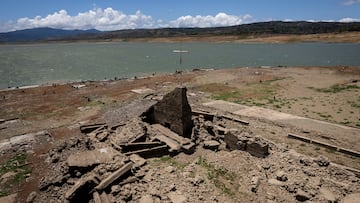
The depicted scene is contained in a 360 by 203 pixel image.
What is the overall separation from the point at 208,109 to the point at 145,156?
7.63 meters

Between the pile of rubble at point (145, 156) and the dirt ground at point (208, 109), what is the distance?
0.87 feet

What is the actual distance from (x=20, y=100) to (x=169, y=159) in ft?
56.4

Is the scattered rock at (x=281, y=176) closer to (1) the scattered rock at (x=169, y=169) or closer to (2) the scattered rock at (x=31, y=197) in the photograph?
(1) the scattered rock at (x=169, y=169)

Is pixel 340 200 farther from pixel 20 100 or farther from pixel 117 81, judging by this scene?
pixel 117 81

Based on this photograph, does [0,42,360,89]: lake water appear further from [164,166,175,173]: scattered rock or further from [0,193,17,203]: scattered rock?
[0,193,17,203]: scattered rock

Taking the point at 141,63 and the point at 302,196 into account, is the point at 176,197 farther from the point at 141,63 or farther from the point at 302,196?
the point at 141,63

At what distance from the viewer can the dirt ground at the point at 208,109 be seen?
30.0 ft

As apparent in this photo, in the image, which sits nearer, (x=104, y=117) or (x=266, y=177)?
(x=266, y=177)

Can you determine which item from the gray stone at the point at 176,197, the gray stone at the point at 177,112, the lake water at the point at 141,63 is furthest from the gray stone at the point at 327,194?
the lake water at the point at 141,63

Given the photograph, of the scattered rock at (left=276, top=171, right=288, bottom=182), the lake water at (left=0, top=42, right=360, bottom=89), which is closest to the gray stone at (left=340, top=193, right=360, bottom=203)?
the scattered rock at (left=276, top=171, right=288, bottom=182)

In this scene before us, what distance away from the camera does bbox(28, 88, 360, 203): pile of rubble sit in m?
8.01

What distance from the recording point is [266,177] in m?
8.70

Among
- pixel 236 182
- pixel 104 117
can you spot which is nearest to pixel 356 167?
pixel 236 182

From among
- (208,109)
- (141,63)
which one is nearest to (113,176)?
(208,109)
